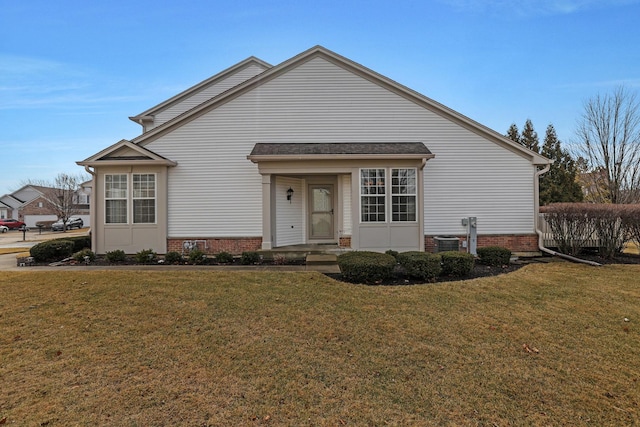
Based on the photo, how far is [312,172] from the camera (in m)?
10.9

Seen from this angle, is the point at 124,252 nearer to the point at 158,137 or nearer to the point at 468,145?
the point at 158,137

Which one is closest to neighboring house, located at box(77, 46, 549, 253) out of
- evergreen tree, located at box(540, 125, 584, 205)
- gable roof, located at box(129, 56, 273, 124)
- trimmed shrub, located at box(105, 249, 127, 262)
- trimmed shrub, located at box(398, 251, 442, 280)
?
trimmed shrub, located at box(105, 249, 127, 262)

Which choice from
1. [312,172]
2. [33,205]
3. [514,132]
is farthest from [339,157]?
[33,205]

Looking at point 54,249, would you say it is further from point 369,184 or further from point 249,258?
point 369,184

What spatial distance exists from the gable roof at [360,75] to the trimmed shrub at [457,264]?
5.89 m

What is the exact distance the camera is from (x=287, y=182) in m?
11.8

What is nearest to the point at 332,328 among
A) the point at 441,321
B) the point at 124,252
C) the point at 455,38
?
the point at 441,321

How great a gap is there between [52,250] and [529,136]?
144 feet

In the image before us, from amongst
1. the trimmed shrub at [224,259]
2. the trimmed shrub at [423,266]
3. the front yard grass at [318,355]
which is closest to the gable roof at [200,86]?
the trimmed shrub at [224,259]

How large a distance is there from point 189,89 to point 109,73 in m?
4.13

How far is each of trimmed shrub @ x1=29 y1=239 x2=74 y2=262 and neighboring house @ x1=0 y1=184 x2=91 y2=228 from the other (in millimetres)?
47315

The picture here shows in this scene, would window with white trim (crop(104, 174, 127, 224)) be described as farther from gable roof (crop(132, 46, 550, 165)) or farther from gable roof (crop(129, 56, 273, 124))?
gable roof (crop(129, 56, 273, 124))

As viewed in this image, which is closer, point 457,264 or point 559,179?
point 457,264

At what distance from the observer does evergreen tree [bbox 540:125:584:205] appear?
28.1 meters
